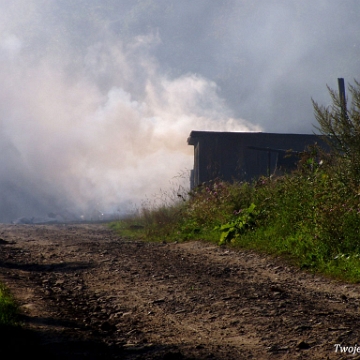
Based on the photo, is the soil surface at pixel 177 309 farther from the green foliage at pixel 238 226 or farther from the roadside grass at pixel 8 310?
the green foliage at pixel 238 226

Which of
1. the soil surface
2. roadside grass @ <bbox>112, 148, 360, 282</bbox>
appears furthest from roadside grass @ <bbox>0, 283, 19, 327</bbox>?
roadside grass @ <bbox>112, 148, 360, 282</bbox>

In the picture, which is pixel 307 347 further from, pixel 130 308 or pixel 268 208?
pixel 268 208

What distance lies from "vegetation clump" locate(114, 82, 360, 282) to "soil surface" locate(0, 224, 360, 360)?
0.58 m

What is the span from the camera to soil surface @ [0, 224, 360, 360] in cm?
451

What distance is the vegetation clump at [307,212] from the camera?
883cm

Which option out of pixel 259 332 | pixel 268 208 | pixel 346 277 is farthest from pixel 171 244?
pixel 259 332

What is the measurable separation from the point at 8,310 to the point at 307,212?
20.1 ft

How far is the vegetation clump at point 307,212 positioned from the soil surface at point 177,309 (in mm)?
582

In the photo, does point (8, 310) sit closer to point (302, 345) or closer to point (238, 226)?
point (302, 345)

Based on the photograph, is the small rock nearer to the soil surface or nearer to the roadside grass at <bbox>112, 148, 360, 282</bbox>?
the soil surface

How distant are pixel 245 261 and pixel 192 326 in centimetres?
435

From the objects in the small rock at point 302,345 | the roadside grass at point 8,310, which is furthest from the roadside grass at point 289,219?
the roadside grass at point 8,310

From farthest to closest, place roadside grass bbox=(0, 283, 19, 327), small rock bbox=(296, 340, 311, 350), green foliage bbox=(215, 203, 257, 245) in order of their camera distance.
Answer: green foliage bbox=(215, 203, 257, 245) < roadside grass bbox=(0, 283, 19, 327) < small rock bbox=(296, 340, 311, 350)

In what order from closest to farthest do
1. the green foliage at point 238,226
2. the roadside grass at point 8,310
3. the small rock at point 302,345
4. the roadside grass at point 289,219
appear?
the small rock at point 302,345, the roadside grass at point 8,310, the roadside grass at point 289,219, the green foliage at point 238,226
